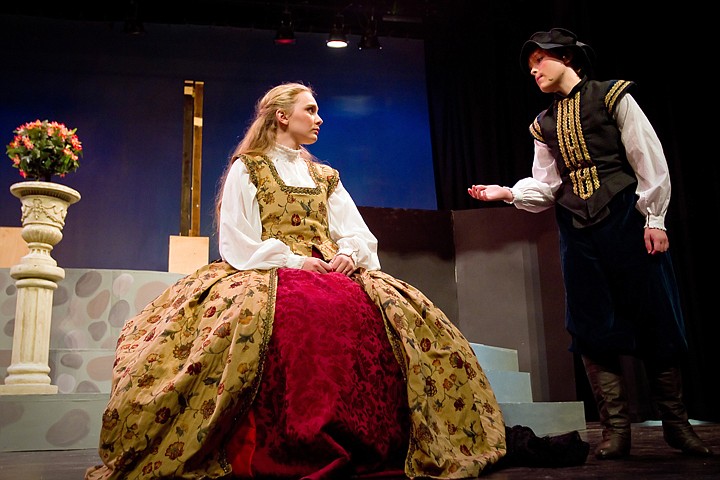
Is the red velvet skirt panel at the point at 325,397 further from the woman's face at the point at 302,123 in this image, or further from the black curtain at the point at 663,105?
the black curtain at the point at 663,105

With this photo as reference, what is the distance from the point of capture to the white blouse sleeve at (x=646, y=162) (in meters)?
2.15

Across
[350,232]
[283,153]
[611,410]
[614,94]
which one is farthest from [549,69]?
[611,410]

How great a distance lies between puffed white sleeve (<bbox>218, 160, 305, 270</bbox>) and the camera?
223 cm

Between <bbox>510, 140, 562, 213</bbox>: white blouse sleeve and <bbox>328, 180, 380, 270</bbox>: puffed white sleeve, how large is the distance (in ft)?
1.76

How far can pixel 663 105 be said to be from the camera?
4.25 meters

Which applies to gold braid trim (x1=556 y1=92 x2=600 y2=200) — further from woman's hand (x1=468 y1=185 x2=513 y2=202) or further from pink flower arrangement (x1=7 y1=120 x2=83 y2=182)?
pink flower arrangement (x1=7 y1=120 x2=83 y2=182)

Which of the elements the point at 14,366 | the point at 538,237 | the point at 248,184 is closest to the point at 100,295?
the point at 14,366

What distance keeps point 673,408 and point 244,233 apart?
1448mm

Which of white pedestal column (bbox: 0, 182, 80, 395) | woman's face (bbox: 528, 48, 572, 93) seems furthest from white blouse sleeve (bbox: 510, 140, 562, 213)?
white pedestal column (bbox: 0, 182, 80, 395)

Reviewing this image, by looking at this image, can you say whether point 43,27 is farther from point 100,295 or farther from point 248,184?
point 248,184

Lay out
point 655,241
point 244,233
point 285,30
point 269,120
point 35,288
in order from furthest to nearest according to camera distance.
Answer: point 285,30 < point 35,288 < point 269,120 < point 244,233 < point 655,241

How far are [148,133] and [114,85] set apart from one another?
0.54 meters

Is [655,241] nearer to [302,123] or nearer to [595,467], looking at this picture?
[595,467]

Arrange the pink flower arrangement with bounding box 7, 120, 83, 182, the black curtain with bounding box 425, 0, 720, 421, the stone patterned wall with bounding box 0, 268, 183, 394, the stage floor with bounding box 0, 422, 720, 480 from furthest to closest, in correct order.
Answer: the stone patterned wall with bounding box 0, 268, 183, 394
the black curtain with bounding box 425, 0, 720, 421
the pink flower arrangement with bounding box 7, 120, 83, 182
the stage floor with bounding box 0, 422, 720, 480
